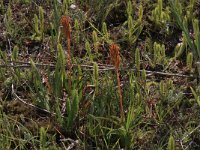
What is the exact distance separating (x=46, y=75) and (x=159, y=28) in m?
0.72

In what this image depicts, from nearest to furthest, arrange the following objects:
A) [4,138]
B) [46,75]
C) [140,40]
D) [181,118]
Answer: [4,138] < [181,118] < [46,75] < [140,40]

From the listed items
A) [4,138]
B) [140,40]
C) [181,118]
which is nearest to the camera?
[4,138]

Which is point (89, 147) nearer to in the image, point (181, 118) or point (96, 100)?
point (96, 100)

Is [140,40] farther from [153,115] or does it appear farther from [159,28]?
[153,115]

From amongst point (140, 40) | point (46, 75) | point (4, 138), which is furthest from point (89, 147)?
point (140, 40)

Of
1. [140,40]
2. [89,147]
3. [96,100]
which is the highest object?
[140,40]

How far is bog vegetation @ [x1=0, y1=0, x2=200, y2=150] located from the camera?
77.5 inches

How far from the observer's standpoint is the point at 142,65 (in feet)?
7.88

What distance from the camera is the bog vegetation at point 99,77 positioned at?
1.97 metres

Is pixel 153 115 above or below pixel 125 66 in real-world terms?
below

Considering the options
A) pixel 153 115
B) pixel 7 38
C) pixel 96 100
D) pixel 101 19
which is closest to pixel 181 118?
pixel 153 115

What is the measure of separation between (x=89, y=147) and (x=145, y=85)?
421 millimetres

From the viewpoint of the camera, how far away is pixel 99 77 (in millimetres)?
2289

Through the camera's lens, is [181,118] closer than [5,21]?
Yes
